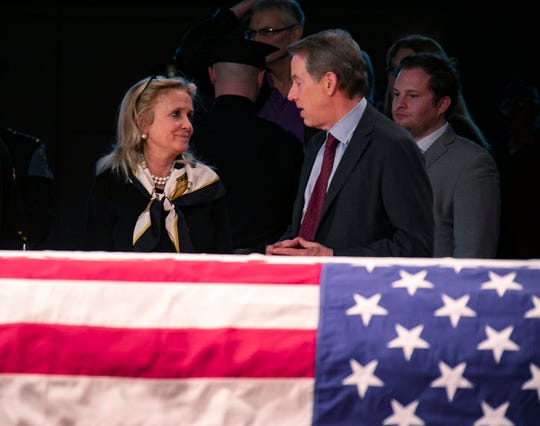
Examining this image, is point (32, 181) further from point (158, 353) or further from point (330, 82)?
point (158, 353)

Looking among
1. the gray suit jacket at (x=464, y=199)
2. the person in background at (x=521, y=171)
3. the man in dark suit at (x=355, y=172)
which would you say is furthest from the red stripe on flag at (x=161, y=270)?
the person in background at (x=521, y=171)

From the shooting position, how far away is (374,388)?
7.82ft

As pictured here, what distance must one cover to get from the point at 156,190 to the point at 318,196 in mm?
729

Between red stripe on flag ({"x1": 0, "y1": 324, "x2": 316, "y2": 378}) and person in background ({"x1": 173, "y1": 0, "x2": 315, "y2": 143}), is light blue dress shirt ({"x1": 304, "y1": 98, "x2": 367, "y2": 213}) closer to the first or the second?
red stripe on flag ({"x1": 0, "y1": 324, "x2": 316, "y2": 378})

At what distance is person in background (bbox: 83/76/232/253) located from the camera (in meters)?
3.59

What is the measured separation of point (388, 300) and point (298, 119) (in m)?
Answer: 2.09

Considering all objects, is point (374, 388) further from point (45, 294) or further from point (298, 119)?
point (298, 119)

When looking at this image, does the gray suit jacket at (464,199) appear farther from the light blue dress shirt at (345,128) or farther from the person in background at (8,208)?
the person in background at (8,208)

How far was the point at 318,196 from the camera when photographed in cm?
316

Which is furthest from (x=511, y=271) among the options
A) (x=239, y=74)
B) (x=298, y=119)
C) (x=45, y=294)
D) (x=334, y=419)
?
(x=298, y=119)

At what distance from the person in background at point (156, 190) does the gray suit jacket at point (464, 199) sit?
724mm

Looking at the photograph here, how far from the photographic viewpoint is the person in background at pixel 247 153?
3.92 meters

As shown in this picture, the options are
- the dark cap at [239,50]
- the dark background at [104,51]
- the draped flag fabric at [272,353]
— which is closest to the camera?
the draped flag fabric at [272,353]

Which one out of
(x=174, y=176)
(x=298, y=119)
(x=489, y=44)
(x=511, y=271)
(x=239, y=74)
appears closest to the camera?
(x=511, y=271)
